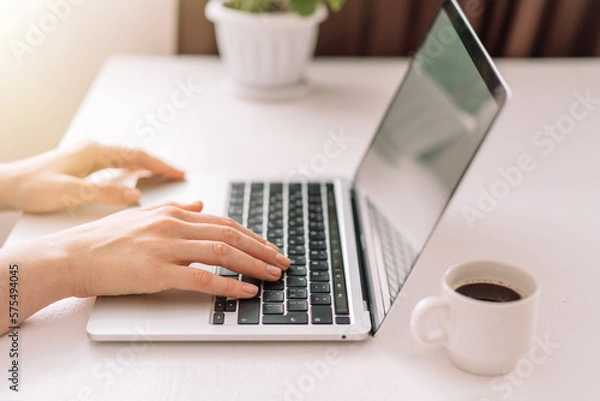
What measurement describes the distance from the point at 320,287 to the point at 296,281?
1.1 inches

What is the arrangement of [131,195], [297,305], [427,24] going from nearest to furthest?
1. [297,305]
2. [131,195]
3. [427,24]

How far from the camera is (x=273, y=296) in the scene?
30.9 inches

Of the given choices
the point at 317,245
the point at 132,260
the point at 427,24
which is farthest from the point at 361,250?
the point at 427,24

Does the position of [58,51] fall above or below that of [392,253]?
below

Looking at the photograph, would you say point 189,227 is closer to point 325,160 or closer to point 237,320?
point 237,320

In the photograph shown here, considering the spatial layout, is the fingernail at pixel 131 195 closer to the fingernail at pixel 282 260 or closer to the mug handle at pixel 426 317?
the fingernail at pixel 282 260

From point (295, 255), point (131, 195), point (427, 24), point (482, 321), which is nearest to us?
point (482, 321)

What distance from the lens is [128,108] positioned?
1276mm

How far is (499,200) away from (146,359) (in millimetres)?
521

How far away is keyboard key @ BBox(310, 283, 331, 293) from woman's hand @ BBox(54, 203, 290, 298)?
0.04 metres

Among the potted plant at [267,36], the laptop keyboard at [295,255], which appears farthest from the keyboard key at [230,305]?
the potted plant at [267,36]

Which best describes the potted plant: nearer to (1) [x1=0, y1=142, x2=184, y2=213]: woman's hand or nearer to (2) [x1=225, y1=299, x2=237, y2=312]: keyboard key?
(1) [x1=0, y1=142, x2=184, y2=213]: woman's hand

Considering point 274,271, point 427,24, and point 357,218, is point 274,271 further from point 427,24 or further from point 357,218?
point 427,24

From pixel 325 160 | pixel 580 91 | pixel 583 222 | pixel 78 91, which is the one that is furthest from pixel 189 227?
pixel 78 91
